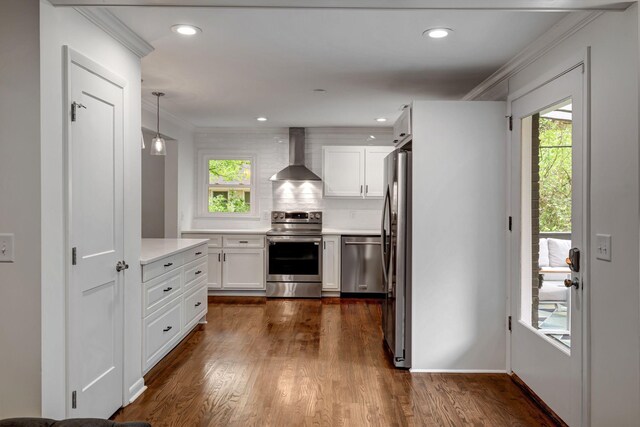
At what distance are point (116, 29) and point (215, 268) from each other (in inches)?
157

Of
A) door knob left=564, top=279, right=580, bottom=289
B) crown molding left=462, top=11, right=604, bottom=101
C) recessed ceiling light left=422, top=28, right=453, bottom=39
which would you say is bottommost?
door knob left=564, top=279, right=580, bottom=289

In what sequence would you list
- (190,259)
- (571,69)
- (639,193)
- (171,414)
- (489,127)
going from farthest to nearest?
(190,259) < (489,127) < (171,414) < (571,69) < (639,193)

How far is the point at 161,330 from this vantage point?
3.55m

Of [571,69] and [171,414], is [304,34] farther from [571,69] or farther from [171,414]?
[171,414]

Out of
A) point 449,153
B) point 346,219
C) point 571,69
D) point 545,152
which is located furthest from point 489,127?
point 346,219

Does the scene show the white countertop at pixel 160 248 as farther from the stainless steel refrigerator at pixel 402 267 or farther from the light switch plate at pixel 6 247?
the stainless steel refrigerator at pixel 402 267

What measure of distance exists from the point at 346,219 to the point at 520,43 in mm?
4048

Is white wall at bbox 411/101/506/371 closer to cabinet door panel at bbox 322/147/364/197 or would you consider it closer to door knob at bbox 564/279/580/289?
door knob at bbox 564/279/580/289

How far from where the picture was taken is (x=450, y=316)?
11.7 feet

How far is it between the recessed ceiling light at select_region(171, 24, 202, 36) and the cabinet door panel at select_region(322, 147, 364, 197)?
12.2 ft

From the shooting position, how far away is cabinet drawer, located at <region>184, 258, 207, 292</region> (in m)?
4.16

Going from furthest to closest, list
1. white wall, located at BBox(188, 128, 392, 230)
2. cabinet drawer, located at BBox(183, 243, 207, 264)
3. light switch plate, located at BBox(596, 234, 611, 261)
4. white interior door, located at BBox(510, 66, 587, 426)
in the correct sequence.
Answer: white wall, located at BBox(188, 128, 392, 230) < cabinet drawer, located at BBox(183, 243, 207, 264) < white interior door, located at BBox(510, 66, 587, 426) < light switch plate, located at BBox(596, 234, 611, 261)

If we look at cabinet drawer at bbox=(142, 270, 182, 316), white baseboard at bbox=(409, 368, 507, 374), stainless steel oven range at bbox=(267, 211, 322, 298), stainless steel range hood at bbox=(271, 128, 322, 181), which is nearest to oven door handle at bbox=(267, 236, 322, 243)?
stainless steel oven range at bbox=(267, 211, 322, 298)

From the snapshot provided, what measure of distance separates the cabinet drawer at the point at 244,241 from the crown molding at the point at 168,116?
161 cm
